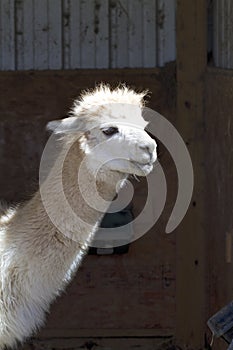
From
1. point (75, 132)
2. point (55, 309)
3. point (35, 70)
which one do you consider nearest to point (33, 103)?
point (35, 70)

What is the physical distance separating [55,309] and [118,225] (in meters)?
0.85

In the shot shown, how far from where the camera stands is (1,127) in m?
7.68

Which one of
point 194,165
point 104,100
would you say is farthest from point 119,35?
point 104,100

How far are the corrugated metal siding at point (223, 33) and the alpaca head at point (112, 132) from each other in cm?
134

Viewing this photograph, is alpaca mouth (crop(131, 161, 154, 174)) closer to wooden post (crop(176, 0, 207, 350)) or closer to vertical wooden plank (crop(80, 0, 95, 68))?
wooden post (crop(176, 0, 207, 350))

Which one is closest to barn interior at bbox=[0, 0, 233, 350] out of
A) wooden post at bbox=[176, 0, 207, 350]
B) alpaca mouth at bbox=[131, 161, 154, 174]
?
wooden post at bbox=[176, 0, 207, 350]

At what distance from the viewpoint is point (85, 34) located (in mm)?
7746

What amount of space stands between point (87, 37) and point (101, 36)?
11 cm

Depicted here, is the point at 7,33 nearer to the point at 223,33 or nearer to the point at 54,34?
the point at 54,34

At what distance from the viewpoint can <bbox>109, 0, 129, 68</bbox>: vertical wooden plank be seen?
773 cm

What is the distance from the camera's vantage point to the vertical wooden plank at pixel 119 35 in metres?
7.73

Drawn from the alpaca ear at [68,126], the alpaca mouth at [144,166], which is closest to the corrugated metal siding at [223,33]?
the alpaca ear at [68,126]

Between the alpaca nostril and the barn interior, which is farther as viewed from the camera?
the barn interior

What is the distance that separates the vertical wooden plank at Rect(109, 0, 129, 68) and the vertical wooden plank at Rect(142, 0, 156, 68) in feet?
0.44
